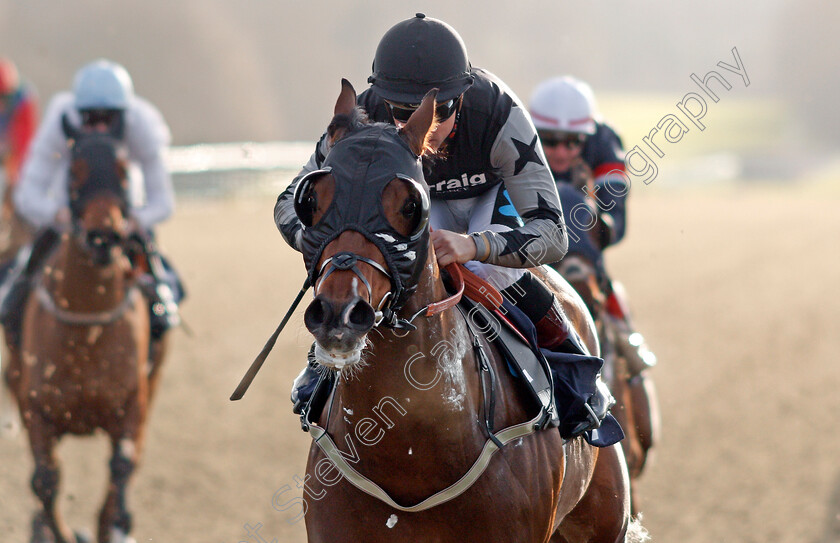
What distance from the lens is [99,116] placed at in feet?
23.1

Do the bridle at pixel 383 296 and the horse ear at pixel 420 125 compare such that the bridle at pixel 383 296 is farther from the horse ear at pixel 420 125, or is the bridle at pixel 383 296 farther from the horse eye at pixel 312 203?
the horse ear at pixel 420 125

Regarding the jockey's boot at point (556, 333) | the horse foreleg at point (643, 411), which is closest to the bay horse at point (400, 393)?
the jockey's boot at point (556, 333)

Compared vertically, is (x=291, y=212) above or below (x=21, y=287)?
above

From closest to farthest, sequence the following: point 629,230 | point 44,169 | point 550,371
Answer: point 550,371, point 44,169, point 629,230

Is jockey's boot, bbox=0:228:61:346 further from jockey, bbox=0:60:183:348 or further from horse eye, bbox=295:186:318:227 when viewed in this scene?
horse eye, bbox=295:186:318:227

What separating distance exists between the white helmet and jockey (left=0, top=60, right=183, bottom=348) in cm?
246

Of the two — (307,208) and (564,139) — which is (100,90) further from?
(307,208)

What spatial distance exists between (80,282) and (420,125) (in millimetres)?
3826

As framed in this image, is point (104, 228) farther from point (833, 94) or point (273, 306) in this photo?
point (833, 94)

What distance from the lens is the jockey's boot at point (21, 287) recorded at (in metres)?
6.52

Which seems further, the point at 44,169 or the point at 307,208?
the point at 44,169

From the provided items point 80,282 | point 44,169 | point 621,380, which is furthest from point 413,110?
point 44,169

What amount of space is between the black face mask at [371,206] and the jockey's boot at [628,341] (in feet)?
10.7

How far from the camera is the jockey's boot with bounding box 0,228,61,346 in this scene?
21.4ft
